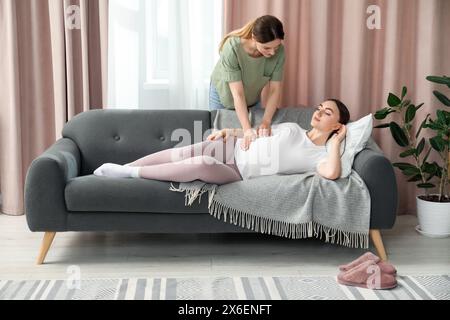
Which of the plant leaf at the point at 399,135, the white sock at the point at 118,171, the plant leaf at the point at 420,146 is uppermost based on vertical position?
the plant leaf at the point at 399,135

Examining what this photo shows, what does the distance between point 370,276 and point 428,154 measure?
1.24 meters

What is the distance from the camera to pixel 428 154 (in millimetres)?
3795

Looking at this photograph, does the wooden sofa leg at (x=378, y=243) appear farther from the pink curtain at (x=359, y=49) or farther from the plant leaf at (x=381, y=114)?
the pink curtain at (x=359, y=49)

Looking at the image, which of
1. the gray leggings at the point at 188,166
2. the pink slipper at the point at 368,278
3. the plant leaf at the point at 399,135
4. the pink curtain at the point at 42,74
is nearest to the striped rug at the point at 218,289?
the pink slipper at the point at 368,278

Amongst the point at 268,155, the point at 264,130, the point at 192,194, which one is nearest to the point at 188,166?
the point at 192,194

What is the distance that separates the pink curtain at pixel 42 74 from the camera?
384 centimetres

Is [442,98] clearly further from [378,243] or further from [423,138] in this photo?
[378,243]

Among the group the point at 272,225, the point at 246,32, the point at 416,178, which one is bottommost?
the point at 272,225

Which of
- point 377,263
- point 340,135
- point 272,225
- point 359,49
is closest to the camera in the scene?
point 377,263

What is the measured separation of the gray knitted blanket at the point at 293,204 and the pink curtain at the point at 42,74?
118cm

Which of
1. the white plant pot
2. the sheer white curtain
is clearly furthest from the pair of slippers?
the sheer white curtain

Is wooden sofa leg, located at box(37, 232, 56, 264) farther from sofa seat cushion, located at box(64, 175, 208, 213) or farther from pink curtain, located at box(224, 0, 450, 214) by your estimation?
pink curtain, located at box(224, 0, 450, 214)

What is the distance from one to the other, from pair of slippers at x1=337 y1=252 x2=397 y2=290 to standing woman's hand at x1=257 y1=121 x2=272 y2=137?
0.93m
